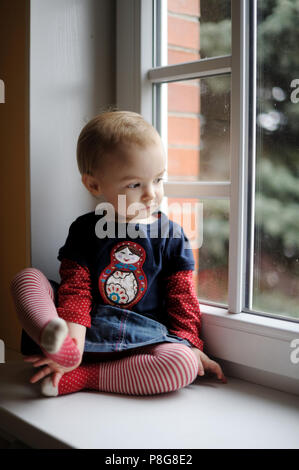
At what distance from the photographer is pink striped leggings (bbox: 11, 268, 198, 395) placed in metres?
1.02

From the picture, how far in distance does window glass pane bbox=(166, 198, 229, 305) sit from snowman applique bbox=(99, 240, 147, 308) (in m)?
0.21

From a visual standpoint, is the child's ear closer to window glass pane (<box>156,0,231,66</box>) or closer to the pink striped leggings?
the pink striped leggings

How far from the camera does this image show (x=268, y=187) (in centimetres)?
113

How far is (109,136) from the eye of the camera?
1102 mm

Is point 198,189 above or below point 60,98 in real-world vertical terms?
below

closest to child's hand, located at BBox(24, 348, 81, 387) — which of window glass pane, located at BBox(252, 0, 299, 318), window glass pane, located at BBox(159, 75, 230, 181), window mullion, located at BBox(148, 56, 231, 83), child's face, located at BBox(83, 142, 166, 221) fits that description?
child's face, located at BBox(83, 142, 166, 221)

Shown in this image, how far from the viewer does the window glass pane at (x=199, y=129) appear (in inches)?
48.2

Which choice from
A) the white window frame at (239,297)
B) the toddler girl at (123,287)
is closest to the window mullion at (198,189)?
the white window frame at (239,297)

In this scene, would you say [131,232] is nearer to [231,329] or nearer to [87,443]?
[231,329]

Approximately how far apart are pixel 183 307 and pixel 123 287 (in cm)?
15

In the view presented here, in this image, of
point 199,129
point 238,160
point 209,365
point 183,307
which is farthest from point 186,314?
point 199,129

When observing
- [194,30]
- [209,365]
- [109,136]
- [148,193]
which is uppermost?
[194,30]

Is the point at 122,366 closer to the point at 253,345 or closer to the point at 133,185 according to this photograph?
the point at 253,345

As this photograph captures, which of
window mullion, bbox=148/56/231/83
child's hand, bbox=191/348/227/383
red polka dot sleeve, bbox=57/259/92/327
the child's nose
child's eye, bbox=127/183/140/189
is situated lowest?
child's hand, bbox=191/348/227/383
